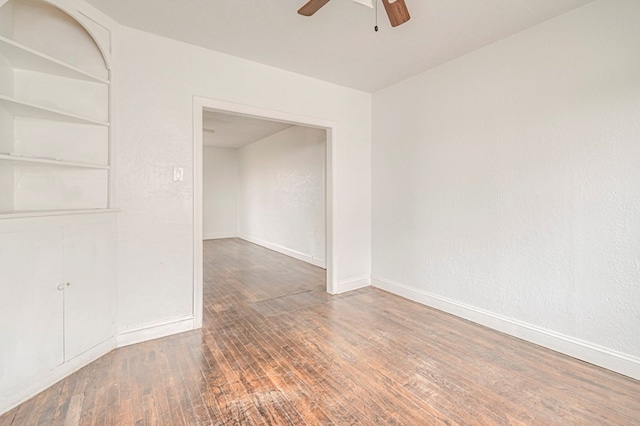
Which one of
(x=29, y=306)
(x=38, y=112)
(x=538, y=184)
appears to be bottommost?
(x=29, y=306)

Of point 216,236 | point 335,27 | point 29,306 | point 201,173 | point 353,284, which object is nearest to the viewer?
point 29,306

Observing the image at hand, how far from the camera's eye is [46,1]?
191 cm

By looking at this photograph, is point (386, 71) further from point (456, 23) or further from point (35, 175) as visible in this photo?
point (35, 175)

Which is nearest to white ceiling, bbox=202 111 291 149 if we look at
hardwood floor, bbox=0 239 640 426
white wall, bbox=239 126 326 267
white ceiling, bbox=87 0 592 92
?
white wall, bbox=239 126 326 267

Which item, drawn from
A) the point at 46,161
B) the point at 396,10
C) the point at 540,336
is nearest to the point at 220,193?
the point at 46,161

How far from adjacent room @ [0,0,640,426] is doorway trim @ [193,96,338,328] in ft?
0.09

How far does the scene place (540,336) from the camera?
2422 mm

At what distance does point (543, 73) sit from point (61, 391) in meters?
4.15

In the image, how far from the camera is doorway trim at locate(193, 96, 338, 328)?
107 inches

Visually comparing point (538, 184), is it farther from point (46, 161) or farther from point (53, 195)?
point (53, 195)

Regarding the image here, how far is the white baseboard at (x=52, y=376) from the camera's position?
1.69m

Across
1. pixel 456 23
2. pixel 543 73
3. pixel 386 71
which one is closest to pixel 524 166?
pixel 543 73

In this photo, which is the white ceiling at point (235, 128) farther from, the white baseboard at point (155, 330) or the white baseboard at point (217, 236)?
the white baseboard at point (155, 330)

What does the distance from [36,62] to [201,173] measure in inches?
50.9
